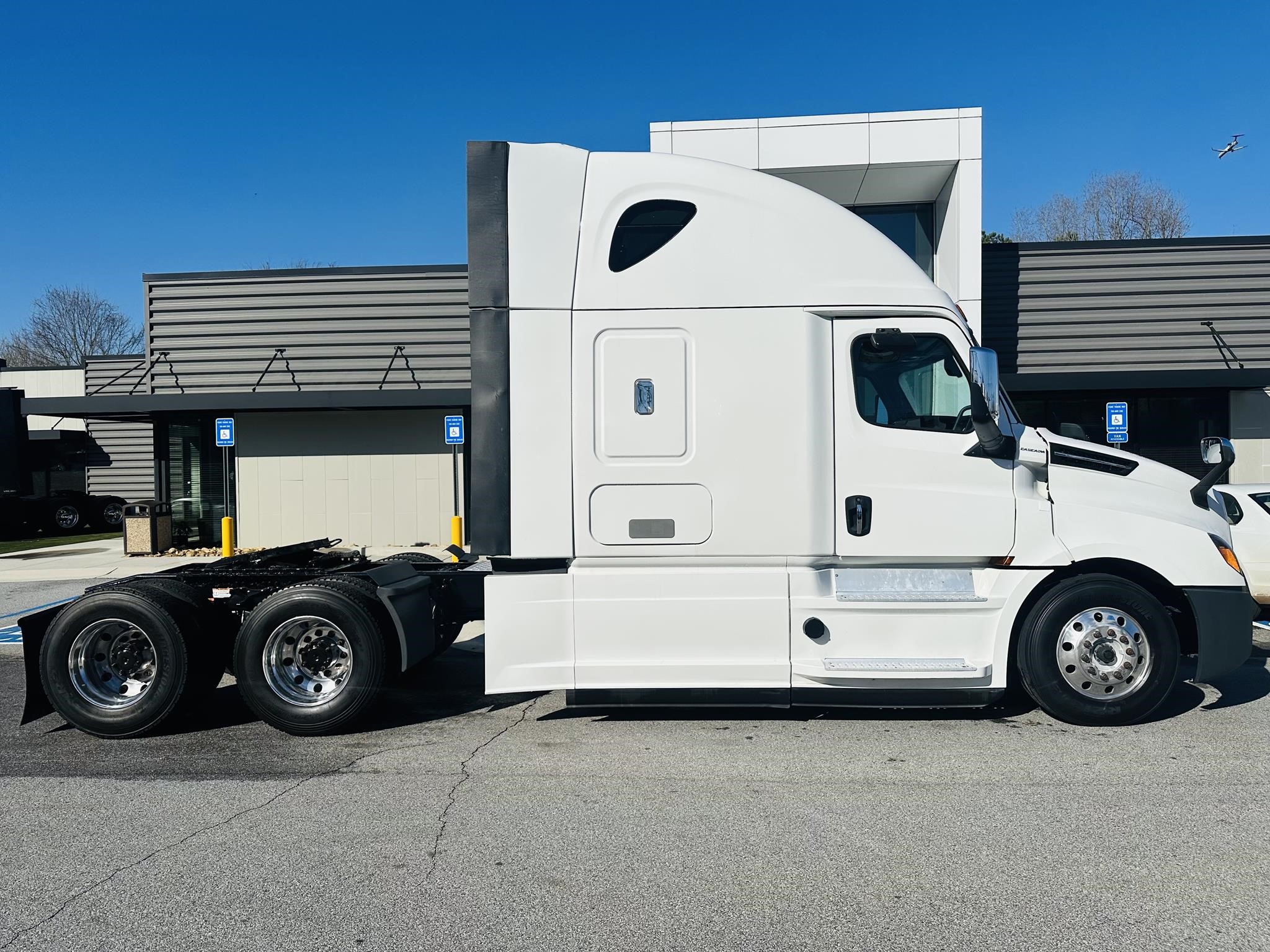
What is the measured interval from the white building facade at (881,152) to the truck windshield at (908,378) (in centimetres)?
933

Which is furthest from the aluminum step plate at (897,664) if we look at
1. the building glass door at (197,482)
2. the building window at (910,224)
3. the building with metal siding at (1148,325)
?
the building glass door at (197,482)

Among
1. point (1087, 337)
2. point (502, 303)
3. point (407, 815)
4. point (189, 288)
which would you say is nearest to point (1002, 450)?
point (502, 303)

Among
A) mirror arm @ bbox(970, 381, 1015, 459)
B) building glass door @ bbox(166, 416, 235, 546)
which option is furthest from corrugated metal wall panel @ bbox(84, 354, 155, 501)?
mirror arm @ bbox(970, 381, 1015, 459)

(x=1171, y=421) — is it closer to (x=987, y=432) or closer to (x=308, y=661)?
(x=987, y=432)

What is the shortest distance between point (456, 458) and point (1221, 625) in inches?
528

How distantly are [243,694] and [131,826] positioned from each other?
1.51m

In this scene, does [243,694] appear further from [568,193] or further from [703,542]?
[568,193]

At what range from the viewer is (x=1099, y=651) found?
18.4 ft

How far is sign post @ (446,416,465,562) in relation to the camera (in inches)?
593

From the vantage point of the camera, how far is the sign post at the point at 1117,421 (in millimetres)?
13562

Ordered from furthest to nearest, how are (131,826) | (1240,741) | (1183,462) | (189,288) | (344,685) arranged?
(189,288) < (1183,462) < (344,685) < (1240,741) < (131,826)

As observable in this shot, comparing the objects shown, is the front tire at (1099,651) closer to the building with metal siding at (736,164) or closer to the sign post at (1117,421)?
the sign post at (1117,421)

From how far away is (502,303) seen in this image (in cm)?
Result: 556

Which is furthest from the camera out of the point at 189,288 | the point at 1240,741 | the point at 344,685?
the point at 189,288
